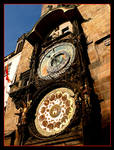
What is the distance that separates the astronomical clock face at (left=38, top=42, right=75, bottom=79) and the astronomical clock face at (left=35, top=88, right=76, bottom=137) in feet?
3.54

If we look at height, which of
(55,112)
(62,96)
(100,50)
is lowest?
(55,112)

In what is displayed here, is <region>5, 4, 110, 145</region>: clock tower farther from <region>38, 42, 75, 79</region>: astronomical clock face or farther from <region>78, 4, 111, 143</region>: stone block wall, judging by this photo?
<region>78, 4, 111, 143</region>: stone block wall

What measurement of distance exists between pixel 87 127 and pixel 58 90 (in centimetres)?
241

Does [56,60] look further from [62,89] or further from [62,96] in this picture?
[62,96]

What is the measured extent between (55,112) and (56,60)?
9.35 feet

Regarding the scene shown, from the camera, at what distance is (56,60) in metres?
7.66

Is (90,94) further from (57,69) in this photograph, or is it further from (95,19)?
(95,19)

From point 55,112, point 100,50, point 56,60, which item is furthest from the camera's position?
point 56,60

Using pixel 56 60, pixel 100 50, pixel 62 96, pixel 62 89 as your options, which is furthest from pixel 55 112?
pixel 100 50

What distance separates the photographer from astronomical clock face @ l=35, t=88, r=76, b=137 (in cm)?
551

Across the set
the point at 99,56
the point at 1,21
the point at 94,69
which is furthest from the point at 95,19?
the point at 1,21

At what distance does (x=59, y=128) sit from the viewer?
17.9 ft

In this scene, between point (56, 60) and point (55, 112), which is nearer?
point (55, 112)

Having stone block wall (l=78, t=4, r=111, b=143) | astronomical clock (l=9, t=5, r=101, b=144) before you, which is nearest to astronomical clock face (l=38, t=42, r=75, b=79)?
astronomical clock (l=9, t=5, r=101, b=144)
